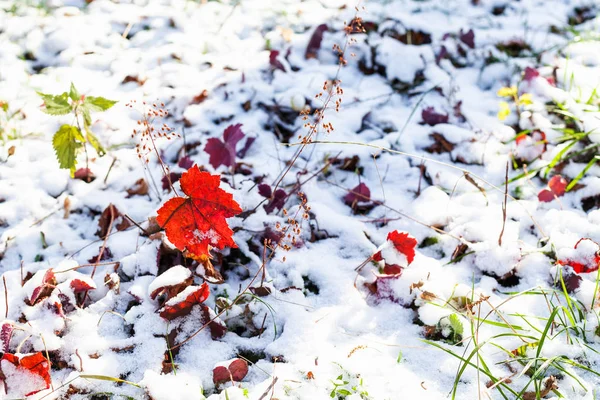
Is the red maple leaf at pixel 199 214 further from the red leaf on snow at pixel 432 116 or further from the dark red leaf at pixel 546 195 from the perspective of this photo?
the red leaf on snow at pixel 432 116

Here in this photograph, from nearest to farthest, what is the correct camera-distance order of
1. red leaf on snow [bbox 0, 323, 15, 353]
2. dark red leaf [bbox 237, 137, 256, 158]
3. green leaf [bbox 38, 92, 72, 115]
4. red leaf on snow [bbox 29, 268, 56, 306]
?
red leaf on snow [bbox 0, 323, 15, 353]
red leaf on snow [bbox 29, 268, 56, 306]
green leaf [bbox 38, 92, 72, 115]
dark red leaf [bbox 237, 137, 256, 158]

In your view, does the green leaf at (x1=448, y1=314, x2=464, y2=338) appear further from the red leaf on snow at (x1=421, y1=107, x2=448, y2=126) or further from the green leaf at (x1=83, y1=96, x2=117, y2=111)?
the green leaf at (x1=83, y1=96, x2=117, y2=111)

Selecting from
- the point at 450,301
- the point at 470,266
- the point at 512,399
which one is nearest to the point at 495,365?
the point at 512,399

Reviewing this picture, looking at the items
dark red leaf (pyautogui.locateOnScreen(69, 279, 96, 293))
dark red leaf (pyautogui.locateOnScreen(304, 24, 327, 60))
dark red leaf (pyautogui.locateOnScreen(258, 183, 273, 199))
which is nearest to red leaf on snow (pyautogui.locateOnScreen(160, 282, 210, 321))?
dark red leaf (pyautogui.locateOnScreen(69, 279, 96, 293))

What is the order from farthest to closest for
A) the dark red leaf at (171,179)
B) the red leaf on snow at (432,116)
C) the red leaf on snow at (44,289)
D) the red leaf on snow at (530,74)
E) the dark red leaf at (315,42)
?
the dark red leaf at (315,42) < the red leaf on snow at (530,74) < the red leaf on snow at (432,116) < the dark red leaf at (171,179) < the red leaf on snow at (44,289)

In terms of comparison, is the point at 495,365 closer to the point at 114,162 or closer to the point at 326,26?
the point at 114,162

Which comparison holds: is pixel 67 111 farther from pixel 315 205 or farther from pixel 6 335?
pixel 315 205

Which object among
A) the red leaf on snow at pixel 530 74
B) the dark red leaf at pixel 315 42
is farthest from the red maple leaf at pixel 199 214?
the red leaf on snow at pixel 530 74
